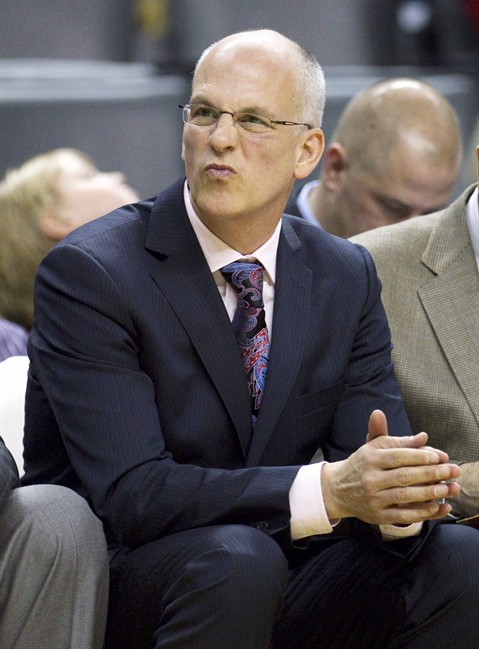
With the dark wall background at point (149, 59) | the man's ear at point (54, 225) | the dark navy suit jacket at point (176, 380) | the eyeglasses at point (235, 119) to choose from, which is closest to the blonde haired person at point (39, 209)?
the man's ear at point (54, 225)

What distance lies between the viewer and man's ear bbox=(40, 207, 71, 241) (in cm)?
361

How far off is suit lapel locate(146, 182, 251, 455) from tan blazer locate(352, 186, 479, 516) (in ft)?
1.87

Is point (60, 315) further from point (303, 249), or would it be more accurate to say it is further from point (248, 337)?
point (303, 249)

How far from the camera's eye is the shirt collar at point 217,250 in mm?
2412

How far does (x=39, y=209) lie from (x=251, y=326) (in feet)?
4.76

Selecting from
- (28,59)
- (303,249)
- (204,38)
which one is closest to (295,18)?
(204,38)

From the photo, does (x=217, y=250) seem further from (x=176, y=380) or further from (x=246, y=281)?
(x=176, y=380)

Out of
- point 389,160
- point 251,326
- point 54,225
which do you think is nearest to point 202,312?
point 251,326

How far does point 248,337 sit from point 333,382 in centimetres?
19

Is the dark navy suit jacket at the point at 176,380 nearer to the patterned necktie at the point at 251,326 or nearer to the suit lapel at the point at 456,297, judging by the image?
the patterned necktie at the point at 251,326

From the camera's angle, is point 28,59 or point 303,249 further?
point 28,59

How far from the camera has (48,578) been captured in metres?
2.04

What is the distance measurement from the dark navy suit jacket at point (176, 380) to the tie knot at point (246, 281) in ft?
0.13

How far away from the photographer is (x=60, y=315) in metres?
2.26
